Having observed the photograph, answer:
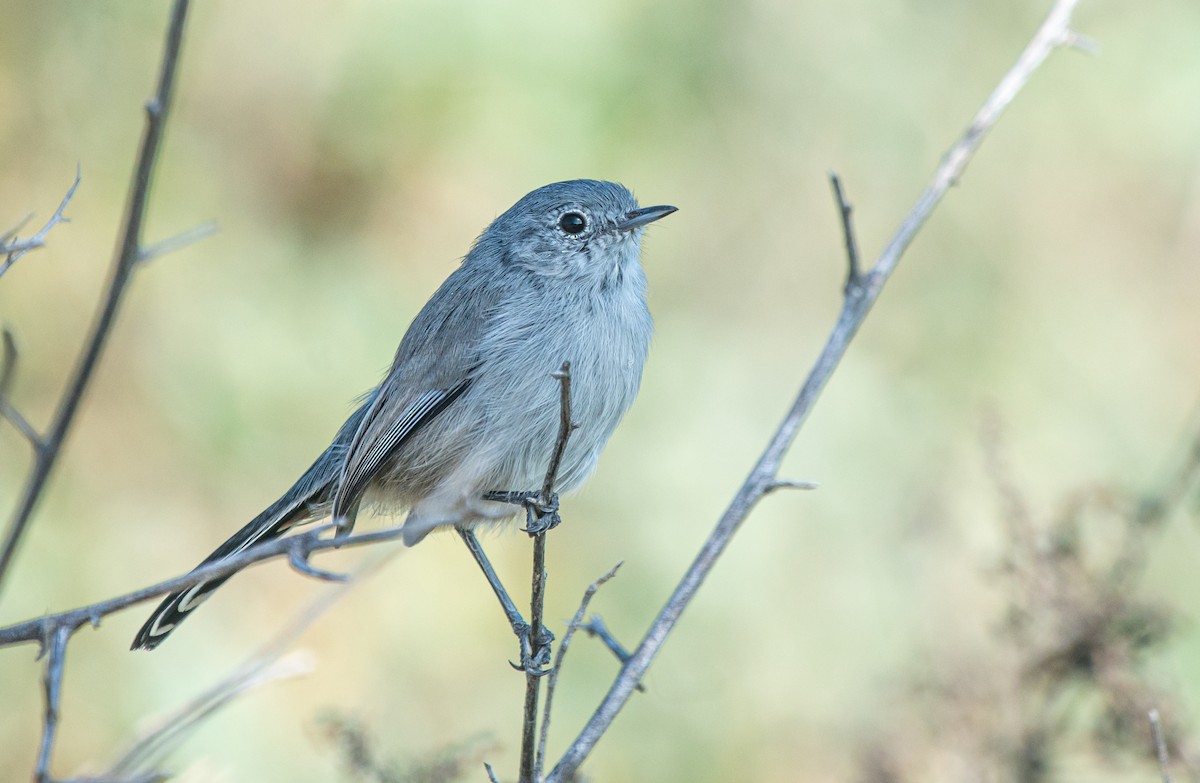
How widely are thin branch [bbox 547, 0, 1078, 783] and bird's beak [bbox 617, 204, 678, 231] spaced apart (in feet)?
2.88

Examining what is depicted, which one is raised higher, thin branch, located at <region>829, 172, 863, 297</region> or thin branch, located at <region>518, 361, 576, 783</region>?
→ thin branch, located at <region>829, 172, 863, 297</region>

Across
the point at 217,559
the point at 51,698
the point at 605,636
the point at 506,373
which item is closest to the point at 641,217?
the point at 506,373

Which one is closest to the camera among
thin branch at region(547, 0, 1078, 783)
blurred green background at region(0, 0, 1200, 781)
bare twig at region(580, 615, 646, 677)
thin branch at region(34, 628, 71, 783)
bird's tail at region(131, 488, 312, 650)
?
thin branch at region(34, 628, 71, 783)

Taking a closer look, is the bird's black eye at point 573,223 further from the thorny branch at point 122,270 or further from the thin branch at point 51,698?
the thin branch at point 51,698

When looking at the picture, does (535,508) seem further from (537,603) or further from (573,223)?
(573,223)

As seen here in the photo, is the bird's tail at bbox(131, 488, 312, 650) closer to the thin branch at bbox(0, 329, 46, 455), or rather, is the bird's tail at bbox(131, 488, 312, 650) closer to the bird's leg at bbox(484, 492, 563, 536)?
the bird's leg at bbox(484, 492, 563, 536)

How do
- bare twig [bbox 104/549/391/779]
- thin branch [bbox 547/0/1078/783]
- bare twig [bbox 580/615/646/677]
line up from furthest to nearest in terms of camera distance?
bare twig [bbox 580/615/646/677], thin branch [bbox 547/0/1078/783], bare twig [bbox 104/549/391/779]

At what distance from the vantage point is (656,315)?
609 cm

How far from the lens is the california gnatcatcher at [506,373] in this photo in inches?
133

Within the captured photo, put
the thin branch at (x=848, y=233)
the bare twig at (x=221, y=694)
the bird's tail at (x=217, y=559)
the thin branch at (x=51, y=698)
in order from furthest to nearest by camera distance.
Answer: the bird's tail at (x=217, y=559)
the thin branch at (x=848, y=233)
the bare twig at (x=221, y=694)
the thin branch at (x=51, y=698)

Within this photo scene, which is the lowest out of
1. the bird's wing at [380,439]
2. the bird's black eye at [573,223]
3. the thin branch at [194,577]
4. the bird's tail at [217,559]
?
the thin branch at [194,577]

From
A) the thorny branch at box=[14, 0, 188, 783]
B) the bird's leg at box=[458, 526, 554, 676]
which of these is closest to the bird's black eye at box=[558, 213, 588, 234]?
the bird's leg at box=[458, 526, 554, 676]

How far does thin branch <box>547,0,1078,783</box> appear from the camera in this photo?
245 cm

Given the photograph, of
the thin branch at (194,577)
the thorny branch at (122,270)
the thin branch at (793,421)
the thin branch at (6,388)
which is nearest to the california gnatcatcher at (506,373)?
the thin branch at (793,421)
